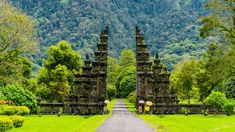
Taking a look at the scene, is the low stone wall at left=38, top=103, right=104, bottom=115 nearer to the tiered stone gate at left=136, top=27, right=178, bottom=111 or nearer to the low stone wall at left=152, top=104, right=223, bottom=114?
the tiered stone gate at left=136, top=27, right=178, bottom=111

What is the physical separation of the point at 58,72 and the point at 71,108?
20.1m

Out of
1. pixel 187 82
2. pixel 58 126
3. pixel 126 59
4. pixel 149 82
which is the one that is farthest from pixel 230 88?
pixel 126 59

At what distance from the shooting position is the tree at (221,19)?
174 feet

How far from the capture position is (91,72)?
169 feet

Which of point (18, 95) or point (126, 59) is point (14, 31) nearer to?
point (18, 95)

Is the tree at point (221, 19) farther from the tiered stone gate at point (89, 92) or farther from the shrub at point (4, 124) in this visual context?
the shrub at point (4, 124)

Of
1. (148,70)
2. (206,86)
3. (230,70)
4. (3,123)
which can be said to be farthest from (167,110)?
(3,123)

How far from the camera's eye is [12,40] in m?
57.6

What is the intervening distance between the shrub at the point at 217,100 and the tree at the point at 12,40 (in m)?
25.8

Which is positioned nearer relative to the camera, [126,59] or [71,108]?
[71,108]

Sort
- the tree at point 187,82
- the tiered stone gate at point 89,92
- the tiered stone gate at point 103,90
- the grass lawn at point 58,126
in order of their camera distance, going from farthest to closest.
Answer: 1. the tree at point 187,82
2. the tiered stone gate at point 103,90
3. the tiered stone gate at point 89,92
4. the grass lawn at point 58,126

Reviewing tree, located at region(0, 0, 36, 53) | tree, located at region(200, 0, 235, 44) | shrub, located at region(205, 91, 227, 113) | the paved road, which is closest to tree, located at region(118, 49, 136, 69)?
tree, located at region(0, 0, 36, 53)

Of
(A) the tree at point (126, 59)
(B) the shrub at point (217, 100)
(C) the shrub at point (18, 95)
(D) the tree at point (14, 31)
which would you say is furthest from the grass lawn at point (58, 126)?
(A) the tree at point (126, 59)

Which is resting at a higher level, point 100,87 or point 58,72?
point 58,72
